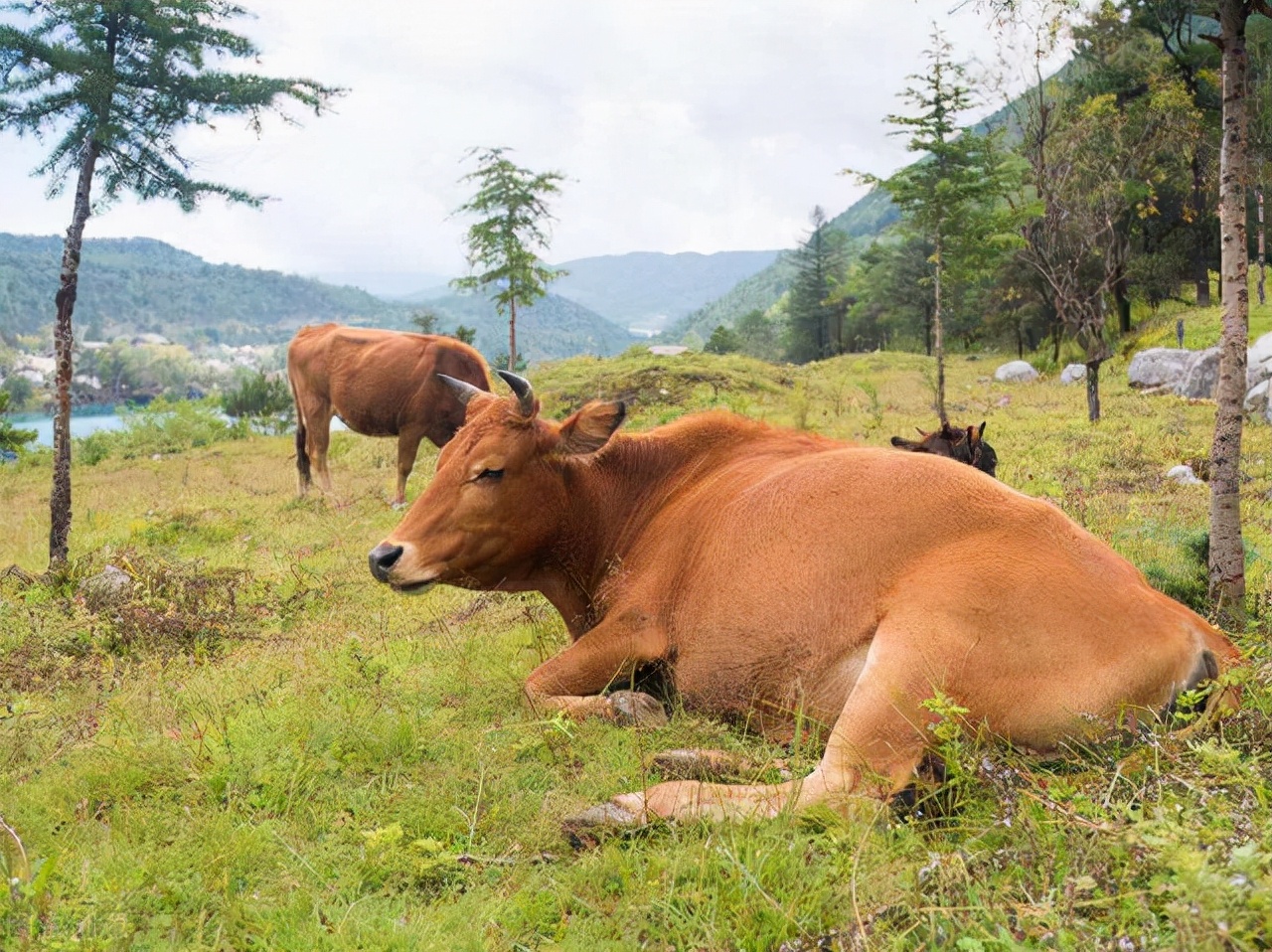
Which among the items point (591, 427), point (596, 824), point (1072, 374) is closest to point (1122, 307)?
point (1072, 374)

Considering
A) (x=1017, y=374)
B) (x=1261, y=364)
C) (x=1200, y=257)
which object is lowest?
(x=1261, y=364)

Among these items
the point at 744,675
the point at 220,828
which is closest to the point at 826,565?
the point at 744,675

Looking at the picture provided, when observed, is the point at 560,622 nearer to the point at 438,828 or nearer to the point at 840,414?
the point at 438,828

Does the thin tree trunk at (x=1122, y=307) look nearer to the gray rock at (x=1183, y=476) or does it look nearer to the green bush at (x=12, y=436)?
the gray rock at (x=1183, y=476)

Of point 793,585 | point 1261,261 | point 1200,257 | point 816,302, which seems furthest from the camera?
point 816,302

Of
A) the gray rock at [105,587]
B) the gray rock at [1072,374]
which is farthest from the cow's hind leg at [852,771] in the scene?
the gray rock at [1072,374]

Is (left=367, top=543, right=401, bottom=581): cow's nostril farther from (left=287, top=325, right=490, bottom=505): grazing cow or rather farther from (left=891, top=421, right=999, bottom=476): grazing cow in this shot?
(left=287, top=325, right=490, bottom=505): grazing cow

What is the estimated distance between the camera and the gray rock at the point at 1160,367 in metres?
23.3

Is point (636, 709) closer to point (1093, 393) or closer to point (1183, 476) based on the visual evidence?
point (1183, 476)

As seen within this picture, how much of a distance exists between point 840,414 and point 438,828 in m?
18.0

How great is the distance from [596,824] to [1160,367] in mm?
25345

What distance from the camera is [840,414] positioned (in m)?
20.5

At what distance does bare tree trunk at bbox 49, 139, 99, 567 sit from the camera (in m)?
10.5

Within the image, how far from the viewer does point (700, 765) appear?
12.3 ft
